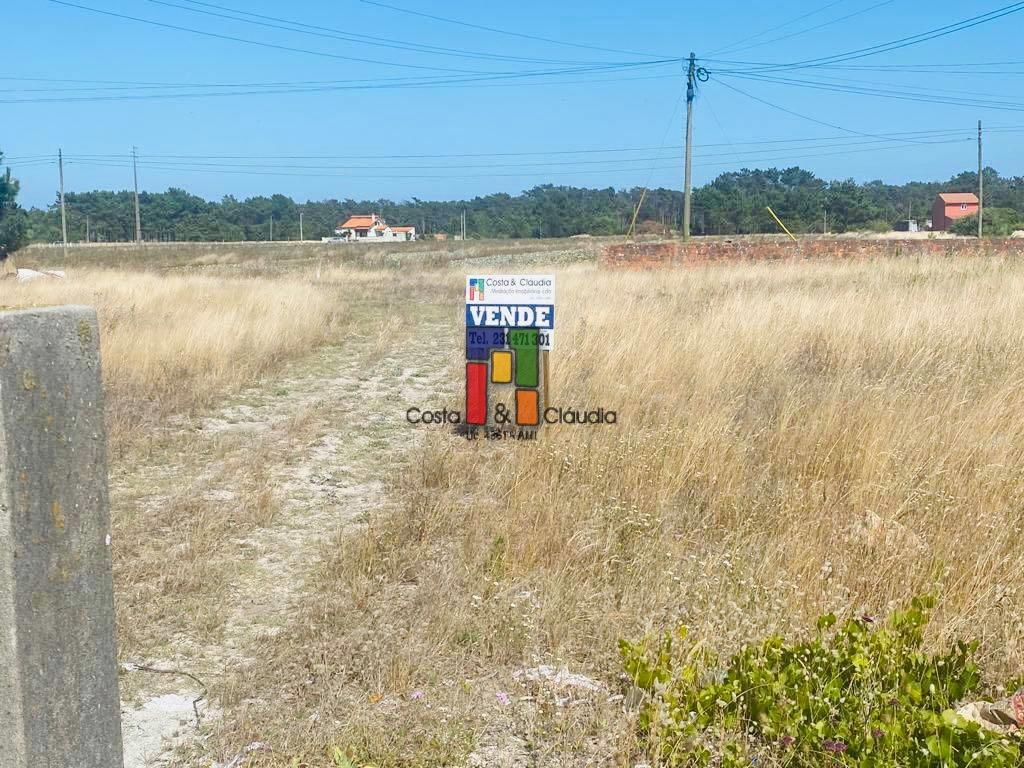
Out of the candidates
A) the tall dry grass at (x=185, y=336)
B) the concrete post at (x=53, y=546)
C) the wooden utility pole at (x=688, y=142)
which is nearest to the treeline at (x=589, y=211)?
the wooden utility pole at (x=688, y=142)

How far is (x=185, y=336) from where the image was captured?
1072 centimetres

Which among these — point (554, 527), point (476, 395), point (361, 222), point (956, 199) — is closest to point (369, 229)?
point (361, 222)

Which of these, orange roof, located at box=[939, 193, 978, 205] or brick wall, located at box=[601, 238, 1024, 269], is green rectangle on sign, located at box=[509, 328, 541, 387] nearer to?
brick wall, located at box=[601, 238, 1024, 269]

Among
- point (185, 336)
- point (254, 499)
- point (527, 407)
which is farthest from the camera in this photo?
point (185, 336)

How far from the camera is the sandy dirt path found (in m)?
3.36

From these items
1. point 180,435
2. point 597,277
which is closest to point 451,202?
point 597,277

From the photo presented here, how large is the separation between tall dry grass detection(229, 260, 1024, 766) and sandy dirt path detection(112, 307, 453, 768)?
23cm

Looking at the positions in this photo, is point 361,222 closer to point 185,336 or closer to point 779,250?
point 779,250

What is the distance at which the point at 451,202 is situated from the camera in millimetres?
136750

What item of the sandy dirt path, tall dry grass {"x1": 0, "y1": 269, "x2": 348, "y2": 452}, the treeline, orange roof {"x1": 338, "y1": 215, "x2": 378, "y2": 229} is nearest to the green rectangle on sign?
the sandy dirt path

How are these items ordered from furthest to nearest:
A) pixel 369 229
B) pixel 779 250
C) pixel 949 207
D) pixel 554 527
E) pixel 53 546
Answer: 1. pixel 369 229
2. pixel 949 207
3. pixel 779 250
4. pixel 554 527
5. pixel 53 546

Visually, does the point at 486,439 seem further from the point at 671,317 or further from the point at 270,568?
the point at 671,317

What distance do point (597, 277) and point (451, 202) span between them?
4789 inches

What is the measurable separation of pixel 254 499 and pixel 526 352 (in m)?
2.59
